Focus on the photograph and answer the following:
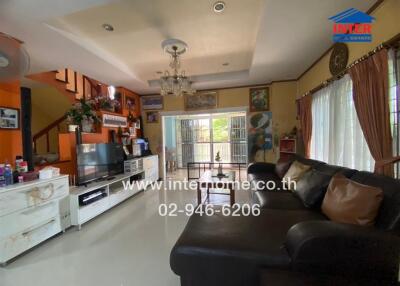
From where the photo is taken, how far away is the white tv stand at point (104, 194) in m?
2.60

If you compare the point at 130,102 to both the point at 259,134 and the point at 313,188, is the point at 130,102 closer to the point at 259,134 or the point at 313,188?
the point at 259,134

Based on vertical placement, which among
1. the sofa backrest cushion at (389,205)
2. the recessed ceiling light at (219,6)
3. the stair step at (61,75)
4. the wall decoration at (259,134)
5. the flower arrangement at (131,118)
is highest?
the recessed ceiling light at (219,6)

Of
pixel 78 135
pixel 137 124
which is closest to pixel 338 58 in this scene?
pixel 78 135

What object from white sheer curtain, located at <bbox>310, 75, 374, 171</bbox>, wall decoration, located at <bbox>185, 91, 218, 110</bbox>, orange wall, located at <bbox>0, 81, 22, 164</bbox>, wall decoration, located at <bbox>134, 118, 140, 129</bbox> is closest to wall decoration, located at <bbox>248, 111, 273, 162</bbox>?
wall decoration, located at <bbox>185, 91, 218, 110</bbox>

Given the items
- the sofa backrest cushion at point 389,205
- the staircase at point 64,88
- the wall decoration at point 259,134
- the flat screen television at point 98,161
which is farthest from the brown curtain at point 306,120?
the staircase at point 64,88

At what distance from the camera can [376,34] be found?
1896 millimetres

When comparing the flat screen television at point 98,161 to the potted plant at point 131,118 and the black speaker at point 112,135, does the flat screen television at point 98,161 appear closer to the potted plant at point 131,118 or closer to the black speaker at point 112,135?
the black speaker at point 112,135

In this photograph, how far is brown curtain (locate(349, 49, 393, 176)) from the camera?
1666 mm

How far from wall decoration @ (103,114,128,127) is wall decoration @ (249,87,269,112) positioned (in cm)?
311

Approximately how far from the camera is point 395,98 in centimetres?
169

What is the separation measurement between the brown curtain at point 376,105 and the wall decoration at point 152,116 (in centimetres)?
444

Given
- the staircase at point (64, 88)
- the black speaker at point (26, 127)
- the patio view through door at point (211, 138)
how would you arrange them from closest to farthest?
the black speaker at point (26, 127) → the staircase at point (64, 88) → the patio view through door at point (211, 138)

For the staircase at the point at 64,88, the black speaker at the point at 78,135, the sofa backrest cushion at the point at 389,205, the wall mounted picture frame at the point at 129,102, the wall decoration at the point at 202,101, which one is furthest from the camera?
the wall decoration at the point at 202,101

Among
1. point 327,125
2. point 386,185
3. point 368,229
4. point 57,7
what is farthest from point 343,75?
point 57,7
